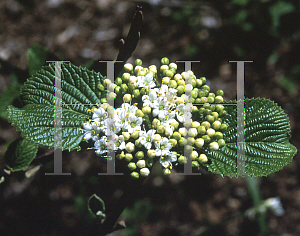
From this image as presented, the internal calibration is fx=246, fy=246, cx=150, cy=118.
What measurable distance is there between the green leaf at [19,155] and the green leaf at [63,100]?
0.31 metres

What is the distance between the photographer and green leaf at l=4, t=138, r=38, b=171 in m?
1.53

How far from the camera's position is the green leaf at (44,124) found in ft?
4.14

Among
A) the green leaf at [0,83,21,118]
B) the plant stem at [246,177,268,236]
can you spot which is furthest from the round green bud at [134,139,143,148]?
the plant stem at [246,177,268,236]

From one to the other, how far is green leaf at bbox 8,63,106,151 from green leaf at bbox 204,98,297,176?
72cm

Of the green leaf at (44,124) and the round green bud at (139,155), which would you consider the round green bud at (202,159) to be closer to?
the round green bud at (139,155)

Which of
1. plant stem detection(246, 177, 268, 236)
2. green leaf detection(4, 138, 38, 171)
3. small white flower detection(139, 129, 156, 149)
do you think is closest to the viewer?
small white flower detection(139, 129, 156, 149)

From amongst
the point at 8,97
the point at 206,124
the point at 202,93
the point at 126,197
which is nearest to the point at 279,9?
the point at 202,93

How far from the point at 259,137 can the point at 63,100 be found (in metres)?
1.12

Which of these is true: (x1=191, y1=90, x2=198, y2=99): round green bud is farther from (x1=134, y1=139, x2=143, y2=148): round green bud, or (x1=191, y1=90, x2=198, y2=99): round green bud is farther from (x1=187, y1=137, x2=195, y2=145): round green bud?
(x1=134, y1=139, x2=143, y2=148): round green bud

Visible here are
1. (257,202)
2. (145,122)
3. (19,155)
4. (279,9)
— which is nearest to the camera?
(145,122)

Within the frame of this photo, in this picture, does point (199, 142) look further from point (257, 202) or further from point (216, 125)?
point (257, 202)

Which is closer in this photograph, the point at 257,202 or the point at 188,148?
the point at 188,148

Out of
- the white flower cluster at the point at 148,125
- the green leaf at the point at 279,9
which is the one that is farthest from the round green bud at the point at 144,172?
the green leaf at the point at 279,9

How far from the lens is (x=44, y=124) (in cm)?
130
